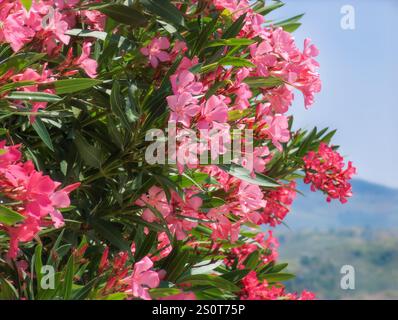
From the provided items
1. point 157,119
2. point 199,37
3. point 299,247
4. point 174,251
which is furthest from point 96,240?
point 299,247

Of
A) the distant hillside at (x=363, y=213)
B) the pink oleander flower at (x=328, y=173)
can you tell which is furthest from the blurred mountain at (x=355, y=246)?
the pink oleander flower at (x=328, y=173)

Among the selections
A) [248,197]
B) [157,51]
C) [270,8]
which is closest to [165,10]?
[157,51]

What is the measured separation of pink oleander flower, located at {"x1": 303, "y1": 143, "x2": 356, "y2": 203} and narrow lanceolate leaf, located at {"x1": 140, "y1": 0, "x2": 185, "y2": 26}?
130 cm

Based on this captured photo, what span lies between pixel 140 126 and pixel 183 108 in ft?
0.56

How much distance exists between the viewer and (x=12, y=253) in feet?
5.41

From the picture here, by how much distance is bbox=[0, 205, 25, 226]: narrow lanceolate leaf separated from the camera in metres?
1.50

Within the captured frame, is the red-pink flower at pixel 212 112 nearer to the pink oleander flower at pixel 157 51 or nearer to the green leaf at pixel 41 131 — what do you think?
the pink oleander flower at pixel 157 51

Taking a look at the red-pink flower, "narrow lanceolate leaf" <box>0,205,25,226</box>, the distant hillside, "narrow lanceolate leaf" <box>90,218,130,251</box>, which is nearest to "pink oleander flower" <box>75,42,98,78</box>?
the red-pink flower

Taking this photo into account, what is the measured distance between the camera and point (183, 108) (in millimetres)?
1841

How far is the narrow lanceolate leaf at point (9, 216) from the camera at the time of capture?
150 centimetres

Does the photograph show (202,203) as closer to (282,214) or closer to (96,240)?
(96,240)

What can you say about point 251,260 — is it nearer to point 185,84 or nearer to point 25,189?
point 185,84

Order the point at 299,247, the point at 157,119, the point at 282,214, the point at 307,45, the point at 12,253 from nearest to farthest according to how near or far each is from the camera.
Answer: the point at 12,253 → the point at 157,119 → the point at 307,45 → the point at 282,214 → the point at 299,247

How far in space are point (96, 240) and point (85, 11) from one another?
0.69 meters
